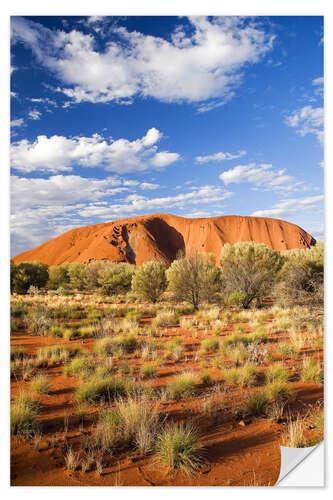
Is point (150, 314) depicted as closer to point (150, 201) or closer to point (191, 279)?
point (191, 279)

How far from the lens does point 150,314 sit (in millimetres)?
11734

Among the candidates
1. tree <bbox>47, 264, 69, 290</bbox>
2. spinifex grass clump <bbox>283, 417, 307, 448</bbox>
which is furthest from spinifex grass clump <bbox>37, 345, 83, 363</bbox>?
tree <bbox>47, 264, 69, 290</bbox>

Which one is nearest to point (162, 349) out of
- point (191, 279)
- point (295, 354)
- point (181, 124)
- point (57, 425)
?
point (295, 354)

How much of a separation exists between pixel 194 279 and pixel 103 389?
9507 millimetres

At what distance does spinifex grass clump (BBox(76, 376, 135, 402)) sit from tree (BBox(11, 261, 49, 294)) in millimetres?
14316

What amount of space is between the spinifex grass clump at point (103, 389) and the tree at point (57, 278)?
21031mm

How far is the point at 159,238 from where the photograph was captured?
125 feet

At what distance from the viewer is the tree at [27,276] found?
16.9 m

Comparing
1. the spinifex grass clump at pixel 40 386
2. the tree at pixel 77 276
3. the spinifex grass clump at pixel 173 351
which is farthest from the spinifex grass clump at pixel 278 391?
the tree at pixel 77 276

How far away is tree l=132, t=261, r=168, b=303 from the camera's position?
54.2 feet

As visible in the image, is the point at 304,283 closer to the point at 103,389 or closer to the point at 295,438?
the point at 295,438

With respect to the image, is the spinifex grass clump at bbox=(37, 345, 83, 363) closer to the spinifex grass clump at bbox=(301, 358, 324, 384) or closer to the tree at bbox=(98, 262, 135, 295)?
the spinifex grass clump at bbox=(301, 358, 324, 384)

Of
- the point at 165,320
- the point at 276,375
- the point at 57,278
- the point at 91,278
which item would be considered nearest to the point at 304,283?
the point at 276,375
